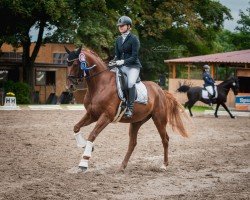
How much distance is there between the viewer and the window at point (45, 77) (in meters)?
45.3

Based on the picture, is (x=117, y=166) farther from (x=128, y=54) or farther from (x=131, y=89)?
(x=128, y=54)

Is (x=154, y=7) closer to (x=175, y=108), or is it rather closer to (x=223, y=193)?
(x=175, y=108)

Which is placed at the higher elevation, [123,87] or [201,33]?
[201,33]

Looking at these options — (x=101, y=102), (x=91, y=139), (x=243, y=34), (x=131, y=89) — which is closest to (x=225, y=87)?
(x=131, y=89)

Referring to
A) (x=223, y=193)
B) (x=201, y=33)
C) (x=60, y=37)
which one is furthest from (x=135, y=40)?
(x=201, y=33)

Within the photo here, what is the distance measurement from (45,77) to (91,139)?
36.3m

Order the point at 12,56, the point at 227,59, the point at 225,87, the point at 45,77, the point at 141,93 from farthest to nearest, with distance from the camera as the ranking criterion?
1. the point at 12,56
2. the point at 45,77
3. the point at 227,59
4. the point at 225,87
5. the point at 141,93

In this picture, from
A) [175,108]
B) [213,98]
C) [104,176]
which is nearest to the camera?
[104,176]

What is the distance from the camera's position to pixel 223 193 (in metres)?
8.33

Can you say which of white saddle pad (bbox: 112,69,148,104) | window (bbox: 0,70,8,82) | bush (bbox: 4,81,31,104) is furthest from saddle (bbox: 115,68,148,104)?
window (bbox: 0,70,8,82)

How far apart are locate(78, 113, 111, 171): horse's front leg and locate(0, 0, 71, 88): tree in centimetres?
2342

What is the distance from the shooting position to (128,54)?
35.8 ft

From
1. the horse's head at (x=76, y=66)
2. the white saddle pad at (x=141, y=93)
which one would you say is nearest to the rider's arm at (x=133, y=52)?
the white saddle pad at (x=141, y=93)

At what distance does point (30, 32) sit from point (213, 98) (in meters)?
18.2
